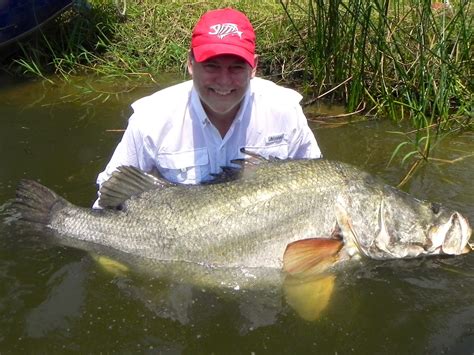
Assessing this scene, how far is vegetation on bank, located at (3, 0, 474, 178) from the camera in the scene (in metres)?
5.06

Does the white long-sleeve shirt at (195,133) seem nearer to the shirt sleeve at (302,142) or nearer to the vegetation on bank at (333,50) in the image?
the shirt sleeve at (302,142)

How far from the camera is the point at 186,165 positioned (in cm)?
360

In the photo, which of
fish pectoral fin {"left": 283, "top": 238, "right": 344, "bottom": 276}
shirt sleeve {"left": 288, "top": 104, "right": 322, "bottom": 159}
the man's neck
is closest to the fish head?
fish pectoral fin {"left": 283, "top": 238, "right": 344, "bottom": 276}

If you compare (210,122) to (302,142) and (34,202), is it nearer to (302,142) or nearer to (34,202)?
(302,142)

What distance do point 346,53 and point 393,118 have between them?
0.73 meters

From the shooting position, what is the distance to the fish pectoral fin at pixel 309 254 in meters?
3.07

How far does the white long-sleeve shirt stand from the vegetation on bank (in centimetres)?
124

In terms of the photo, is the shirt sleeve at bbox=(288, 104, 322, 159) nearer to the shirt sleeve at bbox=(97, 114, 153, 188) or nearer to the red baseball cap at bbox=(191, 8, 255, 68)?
the red baseball cap at bbox=(191, 8, 255, 68)

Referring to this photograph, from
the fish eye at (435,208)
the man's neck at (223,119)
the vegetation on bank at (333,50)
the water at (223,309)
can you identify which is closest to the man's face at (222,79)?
the man's neck at (223,119)

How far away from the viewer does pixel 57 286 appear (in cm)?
323

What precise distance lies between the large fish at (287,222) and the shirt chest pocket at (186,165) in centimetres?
33

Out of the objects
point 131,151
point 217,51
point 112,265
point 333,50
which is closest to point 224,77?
point 217,51

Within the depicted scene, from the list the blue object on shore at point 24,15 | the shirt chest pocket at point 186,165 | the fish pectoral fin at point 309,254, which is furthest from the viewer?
the blue object on shore at point 24,15

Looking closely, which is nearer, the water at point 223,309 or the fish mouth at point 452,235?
the water at point 223,309
